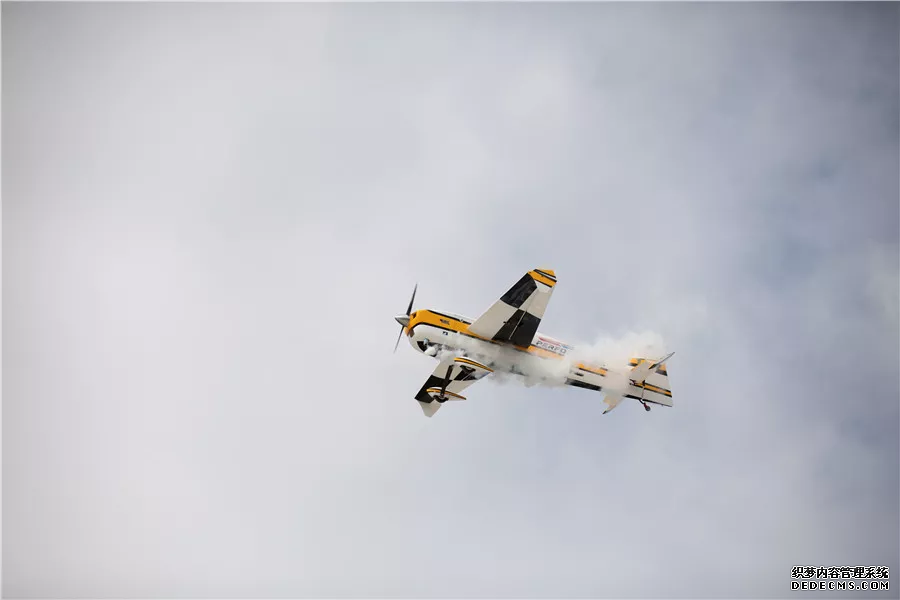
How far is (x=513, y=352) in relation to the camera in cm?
3838

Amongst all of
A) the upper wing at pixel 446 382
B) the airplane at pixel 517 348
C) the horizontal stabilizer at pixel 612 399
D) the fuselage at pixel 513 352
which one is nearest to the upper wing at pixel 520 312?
the airplane at pixel 517 348

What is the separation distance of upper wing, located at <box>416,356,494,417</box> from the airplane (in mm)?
67

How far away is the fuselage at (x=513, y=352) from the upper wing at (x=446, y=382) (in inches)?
64.6

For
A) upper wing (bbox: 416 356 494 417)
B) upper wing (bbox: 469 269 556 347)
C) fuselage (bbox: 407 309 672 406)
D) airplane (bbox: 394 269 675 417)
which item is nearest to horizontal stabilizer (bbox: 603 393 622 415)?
airplane (bbox: 394 269 675 417)

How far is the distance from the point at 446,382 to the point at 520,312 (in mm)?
7601

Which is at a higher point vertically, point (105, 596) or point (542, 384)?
point (542, 384)

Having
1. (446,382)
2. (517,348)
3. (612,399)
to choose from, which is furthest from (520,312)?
(612,399)

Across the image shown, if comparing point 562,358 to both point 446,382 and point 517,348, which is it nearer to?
point 517,348

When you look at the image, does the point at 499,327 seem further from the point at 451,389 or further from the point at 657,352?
the point at 657,352

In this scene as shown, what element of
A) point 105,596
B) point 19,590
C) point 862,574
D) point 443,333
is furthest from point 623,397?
point 19,590

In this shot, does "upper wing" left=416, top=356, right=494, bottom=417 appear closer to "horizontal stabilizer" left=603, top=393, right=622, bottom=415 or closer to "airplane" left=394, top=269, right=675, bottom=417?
"airplane" left=394, top=269, right=675, bottom=417

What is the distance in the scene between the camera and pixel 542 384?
129 feet

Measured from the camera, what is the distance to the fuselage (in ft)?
124

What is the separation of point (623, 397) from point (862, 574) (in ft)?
79.2
